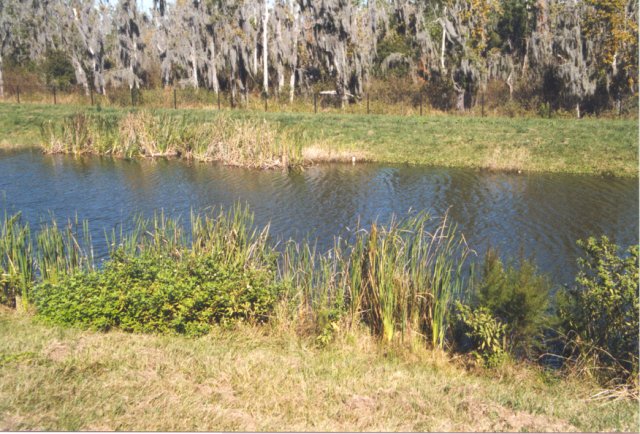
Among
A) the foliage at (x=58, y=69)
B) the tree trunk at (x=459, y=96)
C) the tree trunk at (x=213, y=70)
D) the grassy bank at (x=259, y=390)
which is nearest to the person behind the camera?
the grassy bank at (x=259, y=390)

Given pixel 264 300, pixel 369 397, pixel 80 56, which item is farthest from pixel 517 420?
pixel 80 56

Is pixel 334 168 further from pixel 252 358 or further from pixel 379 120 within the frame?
pixel 252 358

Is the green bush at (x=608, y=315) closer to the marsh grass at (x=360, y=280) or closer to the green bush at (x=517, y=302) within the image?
the green bush at (x=517, y=302)

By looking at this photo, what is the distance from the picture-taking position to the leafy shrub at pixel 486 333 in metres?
6.64

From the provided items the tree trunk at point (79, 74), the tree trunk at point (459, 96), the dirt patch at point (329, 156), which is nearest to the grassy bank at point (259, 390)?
the dirt patch at point (329, 156)

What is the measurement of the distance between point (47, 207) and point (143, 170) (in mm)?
6266

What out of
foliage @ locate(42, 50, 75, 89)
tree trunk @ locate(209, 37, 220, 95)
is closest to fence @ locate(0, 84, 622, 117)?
tree trunk @ locate(209, 37, 220, 95)

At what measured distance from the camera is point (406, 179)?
19266mm

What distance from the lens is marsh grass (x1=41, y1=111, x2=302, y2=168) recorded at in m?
20.8

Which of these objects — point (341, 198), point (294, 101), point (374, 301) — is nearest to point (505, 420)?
point (374, 301)

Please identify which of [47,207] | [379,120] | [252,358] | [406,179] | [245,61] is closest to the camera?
[252,358]

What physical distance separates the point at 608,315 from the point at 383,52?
125ft

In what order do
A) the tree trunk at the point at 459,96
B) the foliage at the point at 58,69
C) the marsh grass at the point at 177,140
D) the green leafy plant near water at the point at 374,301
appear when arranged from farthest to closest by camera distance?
the foliage at the point at 58,69, the tree trunk at the point at 459,96, the marsh grass at the point at 177,140, the green leafy plant near water at the point at 374,301

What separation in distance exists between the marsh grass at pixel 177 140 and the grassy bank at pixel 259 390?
14.4 metres
